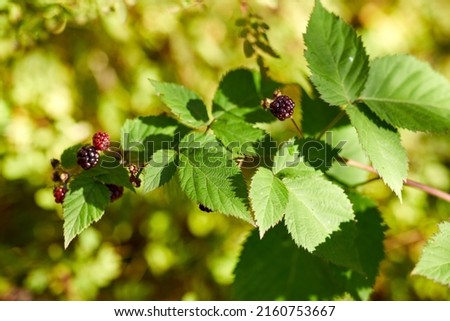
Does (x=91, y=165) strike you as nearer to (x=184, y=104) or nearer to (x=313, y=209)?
(x=184, y=104)

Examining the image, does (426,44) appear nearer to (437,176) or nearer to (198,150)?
(437,176)

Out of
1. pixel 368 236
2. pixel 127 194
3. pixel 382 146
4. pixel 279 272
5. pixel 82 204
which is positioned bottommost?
pixel 127 194

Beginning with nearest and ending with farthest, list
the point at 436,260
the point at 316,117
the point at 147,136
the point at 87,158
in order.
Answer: the point at 436,260 < the point at 87,158 < the point at 147,136 < the point at 316,117

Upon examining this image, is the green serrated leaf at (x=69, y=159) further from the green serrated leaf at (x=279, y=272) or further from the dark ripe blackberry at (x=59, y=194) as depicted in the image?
the green serrated leaf at (x=279, y=272)

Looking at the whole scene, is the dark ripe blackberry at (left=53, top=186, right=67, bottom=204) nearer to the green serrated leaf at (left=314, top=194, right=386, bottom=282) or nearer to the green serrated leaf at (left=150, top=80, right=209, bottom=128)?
the green serrated leaf at (left=150, top=80, right=209, bottom=128)

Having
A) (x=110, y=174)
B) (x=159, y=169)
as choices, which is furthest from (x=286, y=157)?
(x=110, y=174)

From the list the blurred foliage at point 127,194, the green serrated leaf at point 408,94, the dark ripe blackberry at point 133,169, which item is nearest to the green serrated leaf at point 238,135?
the dark ripe blackberry at point 133,169

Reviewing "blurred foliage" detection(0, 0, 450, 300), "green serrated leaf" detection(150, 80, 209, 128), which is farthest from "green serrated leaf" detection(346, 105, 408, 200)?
"blurred foliage" detection(0, 0, 450, 300)
